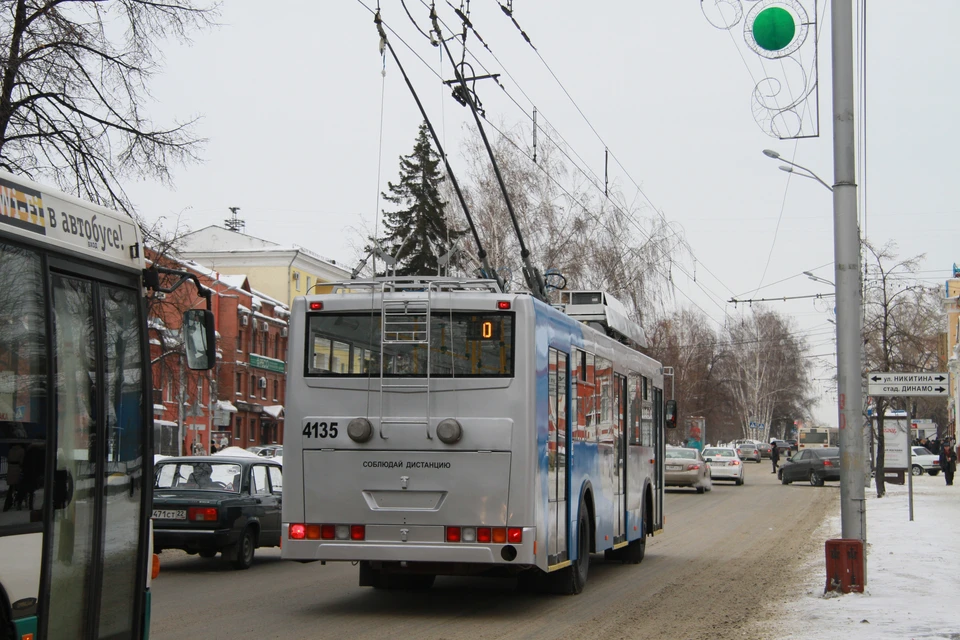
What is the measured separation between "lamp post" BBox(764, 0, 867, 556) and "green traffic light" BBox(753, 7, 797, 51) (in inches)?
28.2

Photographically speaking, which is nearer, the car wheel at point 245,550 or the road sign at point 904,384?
the car wheel at point 245,550

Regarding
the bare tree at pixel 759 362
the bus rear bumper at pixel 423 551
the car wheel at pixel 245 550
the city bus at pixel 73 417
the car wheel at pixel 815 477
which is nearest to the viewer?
the city bus at pixel 73 417

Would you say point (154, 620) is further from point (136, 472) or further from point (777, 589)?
point (777, 589)

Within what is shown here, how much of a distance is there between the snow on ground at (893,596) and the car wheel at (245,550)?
698 centimetres

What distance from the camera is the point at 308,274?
8819cm

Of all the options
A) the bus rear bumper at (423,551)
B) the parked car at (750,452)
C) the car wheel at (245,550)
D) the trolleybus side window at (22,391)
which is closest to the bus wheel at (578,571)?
the bus rear bumper at (423,551)

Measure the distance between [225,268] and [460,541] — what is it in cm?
7795

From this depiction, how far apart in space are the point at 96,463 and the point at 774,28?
878cm

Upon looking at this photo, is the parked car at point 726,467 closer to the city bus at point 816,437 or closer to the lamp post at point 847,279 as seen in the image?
the lamp post at point 847,279

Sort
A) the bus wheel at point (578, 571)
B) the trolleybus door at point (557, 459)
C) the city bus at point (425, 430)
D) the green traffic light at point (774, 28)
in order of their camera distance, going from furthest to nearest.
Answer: the bus wheel at point (578, 571), the green traffic light at point (774, 28), the trolleybus door at point (557, 459), the city bus at point (425, 430)

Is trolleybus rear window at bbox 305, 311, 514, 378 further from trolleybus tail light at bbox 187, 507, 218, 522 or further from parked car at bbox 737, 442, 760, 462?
parked car at bbox 737, 442, 760, 462

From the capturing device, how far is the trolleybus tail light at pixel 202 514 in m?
15.0

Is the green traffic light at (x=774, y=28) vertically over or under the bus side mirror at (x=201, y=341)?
over

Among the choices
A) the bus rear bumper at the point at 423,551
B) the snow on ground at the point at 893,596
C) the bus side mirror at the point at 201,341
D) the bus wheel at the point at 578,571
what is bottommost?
the snow on ground at the point at 893,596
